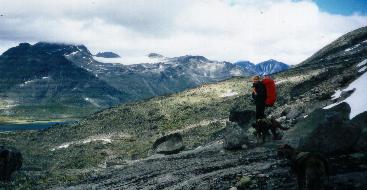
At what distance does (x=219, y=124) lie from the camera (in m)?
73.4

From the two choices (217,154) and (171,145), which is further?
(171,145)

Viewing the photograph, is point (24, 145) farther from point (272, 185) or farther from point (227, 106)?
point (272, 185)

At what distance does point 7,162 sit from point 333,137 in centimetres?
2755

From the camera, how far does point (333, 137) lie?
18109 millimetres

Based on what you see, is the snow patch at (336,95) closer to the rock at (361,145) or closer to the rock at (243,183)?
the rock at (361,145)

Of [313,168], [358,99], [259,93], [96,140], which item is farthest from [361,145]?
[96,140]

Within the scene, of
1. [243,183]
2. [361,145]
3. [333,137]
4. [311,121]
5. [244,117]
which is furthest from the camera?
[244,117]

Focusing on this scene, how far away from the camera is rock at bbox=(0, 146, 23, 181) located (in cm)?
3516

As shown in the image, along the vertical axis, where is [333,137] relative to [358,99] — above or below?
below

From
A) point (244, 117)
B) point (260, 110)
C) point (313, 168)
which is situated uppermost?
point (260, 110)

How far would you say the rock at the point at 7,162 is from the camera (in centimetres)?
3516

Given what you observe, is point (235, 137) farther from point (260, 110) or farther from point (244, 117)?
point (244, 117)

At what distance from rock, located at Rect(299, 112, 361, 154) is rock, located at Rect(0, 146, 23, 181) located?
1034 inches

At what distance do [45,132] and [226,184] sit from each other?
98.1 metres
